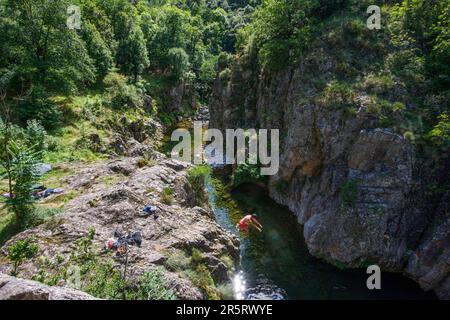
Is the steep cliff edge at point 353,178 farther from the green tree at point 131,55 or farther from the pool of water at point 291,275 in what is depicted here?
the green tree at point 131,55

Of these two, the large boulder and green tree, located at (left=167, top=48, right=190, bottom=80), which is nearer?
the large boulder

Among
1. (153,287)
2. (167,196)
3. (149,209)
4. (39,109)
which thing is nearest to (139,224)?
(149,209)

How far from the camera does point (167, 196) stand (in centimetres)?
1714

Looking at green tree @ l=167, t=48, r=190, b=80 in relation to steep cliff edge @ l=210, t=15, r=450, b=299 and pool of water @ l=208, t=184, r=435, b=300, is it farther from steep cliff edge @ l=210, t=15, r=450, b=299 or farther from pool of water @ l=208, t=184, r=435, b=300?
pool of water @ l=208, t=184, r=435, b=300

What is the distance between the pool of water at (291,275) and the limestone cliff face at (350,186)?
2.35 feet

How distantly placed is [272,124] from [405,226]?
13.4 metres

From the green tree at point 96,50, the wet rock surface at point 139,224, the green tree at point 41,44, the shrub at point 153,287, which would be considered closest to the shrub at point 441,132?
the wet rock surface at point 139,224

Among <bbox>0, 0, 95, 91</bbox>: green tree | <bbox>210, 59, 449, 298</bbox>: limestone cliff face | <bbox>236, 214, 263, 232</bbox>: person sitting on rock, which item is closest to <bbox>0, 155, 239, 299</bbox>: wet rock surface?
<bbox>236, 214, 263, 232</bbox>: person sitting on rock

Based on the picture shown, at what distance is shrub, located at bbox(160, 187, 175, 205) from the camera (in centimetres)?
1691

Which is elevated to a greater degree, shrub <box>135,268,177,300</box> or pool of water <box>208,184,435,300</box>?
shrub <box>135,268,177,300</box>

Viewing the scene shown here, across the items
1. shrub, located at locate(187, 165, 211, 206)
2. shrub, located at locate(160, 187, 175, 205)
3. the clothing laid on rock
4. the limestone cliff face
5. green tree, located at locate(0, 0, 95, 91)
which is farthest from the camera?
green tree, located at locate(0, 0, 95, 91)

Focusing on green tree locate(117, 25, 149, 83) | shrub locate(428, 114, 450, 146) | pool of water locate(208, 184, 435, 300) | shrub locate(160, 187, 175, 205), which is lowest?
pool of water locate(208, 184, 435, 300)

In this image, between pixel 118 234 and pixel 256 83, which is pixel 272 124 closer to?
pixel 256 83

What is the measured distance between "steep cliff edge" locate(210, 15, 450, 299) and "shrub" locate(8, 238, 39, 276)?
14.4 meters
